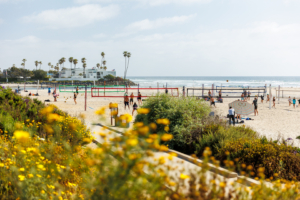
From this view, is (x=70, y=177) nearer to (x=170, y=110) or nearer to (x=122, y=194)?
(x=122, y=194)

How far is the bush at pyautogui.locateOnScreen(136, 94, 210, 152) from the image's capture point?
866 cm

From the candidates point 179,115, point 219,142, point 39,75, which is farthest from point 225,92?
point 39,75

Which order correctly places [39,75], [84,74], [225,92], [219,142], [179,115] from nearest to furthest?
1. [219,142]
2. [179,115]
3. [225,92]
4. [84,74]
5. [39,75]

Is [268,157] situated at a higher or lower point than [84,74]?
lower

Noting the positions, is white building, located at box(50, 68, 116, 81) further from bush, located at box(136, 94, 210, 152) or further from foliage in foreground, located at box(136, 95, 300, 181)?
foliage in foreground, located at box(136, 95, 300, 181)

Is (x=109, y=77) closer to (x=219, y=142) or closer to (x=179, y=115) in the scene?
(x=179, y=115)

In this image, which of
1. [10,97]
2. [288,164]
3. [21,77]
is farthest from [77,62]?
[288,164]

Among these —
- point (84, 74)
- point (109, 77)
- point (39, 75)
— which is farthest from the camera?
point (39, 75)

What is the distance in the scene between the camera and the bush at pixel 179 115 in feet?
28.4

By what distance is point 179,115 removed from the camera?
9.18 meters

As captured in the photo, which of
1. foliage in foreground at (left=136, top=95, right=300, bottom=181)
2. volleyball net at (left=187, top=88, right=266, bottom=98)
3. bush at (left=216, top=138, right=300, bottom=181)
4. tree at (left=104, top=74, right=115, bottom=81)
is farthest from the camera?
tree at (left=104, top=74, right=115, bottom=81)

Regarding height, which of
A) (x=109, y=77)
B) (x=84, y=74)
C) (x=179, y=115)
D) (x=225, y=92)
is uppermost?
(x=84, y=74)

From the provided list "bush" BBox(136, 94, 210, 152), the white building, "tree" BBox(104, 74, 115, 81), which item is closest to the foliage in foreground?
"bush" BBox(136, 94, 210, 152)

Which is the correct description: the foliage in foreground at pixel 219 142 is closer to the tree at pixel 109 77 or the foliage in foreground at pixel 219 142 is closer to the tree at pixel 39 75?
the tree at pixel 109 77
